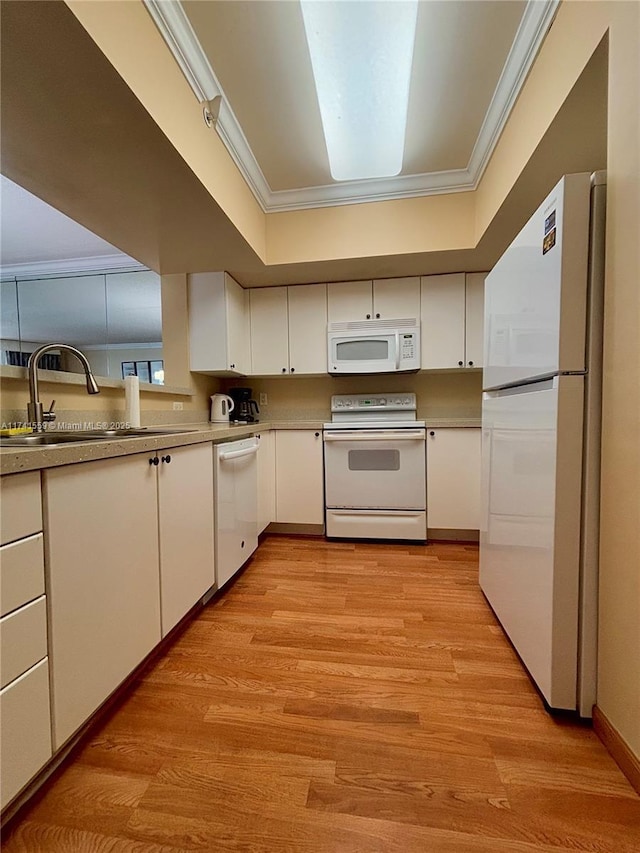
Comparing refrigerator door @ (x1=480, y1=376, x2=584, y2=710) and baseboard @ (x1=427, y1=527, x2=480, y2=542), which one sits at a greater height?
refrigerator door @ (x1=480, y1=376, x2=584, y2=710)

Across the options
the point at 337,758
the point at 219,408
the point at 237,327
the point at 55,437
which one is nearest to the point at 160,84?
the point at 55,437

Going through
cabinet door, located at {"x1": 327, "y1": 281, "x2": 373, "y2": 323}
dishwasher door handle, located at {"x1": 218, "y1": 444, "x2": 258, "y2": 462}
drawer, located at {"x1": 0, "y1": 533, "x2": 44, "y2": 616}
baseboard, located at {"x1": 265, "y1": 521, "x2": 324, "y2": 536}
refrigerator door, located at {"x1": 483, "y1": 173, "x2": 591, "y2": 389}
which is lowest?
baseboard, located at {"x1": 265, "y1": 521, "x2": 324, "y2": 536}

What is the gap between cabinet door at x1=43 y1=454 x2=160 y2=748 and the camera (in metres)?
0.85

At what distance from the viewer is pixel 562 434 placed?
1020 millimetres

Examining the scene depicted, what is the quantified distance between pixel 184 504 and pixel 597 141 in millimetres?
2162

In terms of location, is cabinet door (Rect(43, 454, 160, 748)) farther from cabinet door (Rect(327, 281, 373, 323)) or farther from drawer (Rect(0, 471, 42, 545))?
cabinet door (Rect(327, 281, 373, 323))

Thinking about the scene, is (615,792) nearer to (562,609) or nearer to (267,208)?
(562,609)

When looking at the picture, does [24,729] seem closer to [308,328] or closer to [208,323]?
[208,323]

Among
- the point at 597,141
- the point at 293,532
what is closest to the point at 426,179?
the point at 597,141

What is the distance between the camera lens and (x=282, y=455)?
2.74 meters

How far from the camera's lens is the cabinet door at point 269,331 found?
9.48ft

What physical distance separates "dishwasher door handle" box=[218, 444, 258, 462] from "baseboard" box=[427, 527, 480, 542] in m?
1.41

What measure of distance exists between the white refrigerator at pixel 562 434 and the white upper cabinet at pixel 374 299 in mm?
1525

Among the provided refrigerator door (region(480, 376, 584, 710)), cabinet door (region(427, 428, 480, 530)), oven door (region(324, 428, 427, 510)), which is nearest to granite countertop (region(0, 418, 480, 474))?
oven door (region(324, 428, 427, 510))
